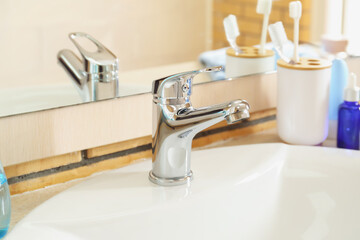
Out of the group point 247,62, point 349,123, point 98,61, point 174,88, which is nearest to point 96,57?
point 98,61

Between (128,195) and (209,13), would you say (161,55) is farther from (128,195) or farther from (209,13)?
(128,195)

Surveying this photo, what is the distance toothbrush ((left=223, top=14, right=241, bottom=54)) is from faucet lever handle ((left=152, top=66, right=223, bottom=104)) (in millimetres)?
313

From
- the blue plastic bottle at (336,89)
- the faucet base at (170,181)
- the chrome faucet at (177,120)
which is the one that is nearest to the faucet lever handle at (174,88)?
the chrome faucet at (177,120)

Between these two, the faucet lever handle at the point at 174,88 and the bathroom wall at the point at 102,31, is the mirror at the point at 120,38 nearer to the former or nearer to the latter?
the bathroom wall at the point at 102,31

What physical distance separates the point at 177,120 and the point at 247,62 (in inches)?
14.1

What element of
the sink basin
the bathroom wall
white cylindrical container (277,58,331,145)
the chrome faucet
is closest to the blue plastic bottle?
white cylindrical container (277,58,331,145)

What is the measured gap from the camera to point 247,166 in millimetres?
927

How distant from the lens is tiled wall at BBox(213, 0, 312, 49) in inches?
43.1

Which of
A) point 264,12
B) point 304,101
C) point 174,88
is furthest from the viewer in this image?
point 264,12

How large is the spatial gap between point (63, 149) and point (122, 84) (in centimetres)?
16

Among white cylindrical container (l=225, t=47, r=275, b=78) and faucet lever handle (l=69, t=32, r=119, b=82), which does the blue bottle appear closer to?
white cylindrical container (l=225, t=47, r=275, b=78)

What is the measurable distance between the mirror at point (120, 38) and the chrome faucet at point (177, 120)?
0.57ft

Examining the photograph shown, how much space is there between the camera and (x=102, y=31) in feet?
A: 3.20

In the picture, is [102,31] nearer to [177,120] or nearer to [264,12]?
[177,120]
